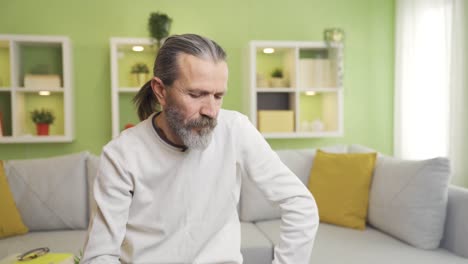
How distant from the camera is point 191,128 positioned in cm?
116

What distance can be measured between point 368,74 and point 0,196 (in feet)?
10.9

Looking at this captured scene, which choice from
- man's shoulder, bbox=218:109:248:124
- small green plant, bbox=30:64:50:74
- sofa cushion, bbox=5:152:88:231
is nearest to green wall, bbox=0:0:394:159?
small green plant, bbox=30:64:50:74

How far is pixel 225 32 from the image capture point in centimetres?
402

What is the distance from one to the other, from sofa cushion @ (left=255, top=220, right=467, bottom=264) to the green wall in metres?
1.67

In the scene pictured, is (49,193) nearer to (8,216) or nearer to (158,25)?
(8,216)

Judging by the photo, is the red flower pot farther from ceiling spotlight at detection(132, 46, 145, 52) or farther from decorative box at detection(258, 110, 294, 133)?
decorative box at detection(258, 110, 294, 133)

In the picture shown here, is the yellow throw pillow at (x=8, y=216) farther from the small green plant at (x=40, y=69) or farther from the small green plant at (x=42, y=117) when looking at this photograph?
the small green plant at (x=40, y=69)

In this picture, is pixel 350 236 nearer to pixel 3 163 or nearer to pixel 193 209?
pixel 193 209

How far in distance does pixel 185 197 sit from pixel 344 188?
67.1 inches

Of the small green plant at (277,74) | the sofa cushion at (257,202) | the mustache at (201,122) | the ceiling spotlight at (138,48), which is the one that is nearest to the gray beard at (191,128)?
the mustache at (201,122)

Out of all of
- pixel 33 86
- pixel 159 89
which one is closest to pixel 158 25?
pixel 33 86

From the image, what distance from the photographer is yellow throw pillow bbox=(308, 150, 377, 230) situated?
266 cm

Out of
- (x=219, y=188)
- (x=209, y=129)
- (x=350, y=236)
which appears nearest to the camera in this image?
(x=209, y=129)

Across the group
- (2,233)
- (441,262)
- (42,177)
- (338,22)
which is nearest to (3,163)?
(42,177)
